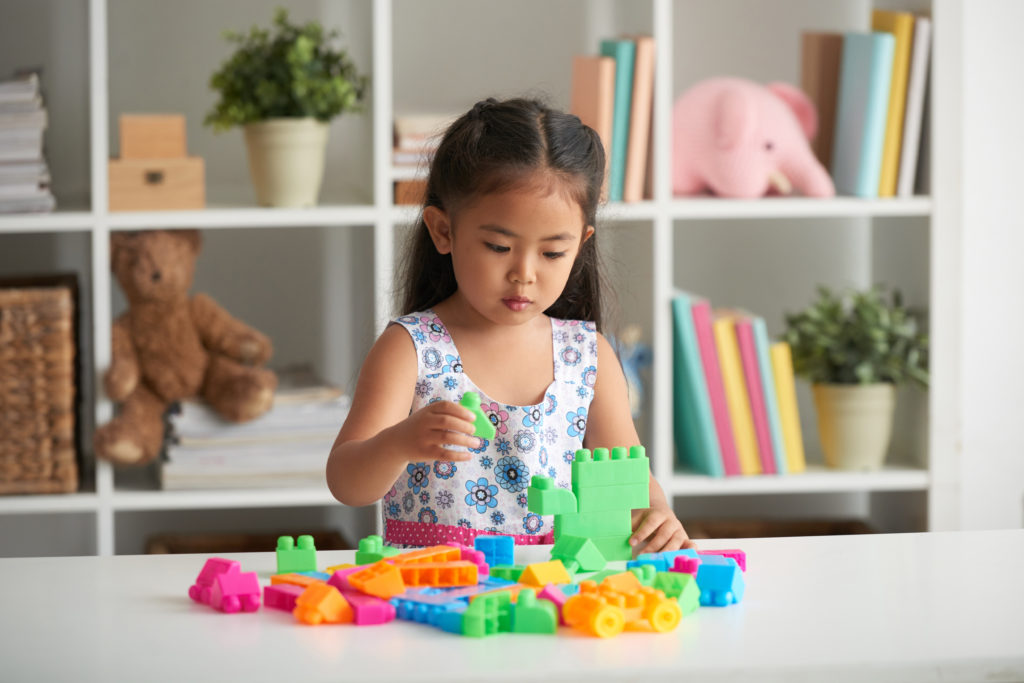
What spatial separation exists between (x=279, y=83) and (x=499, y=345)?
0.81 metres

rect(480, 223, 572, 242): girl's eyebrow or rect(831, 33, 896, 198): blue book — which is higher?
rect(831, 33, 896, 198): blue book

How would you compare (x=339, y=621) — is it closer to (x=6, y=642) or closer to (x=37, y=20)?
(x=6, y=642)

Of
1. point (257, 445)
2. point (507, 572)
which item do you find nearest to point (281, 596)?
point (507, 572)

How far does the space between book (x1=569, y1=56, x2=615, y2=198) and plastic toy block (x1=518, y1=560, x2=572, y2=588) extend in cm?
108

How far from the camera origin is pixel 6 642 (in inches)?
29.5

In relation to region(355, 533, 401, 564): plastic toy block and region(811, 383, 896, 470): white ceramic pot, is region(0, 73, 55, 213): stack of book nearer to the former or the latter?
region(355, 533, 401, 564): plastic toy block

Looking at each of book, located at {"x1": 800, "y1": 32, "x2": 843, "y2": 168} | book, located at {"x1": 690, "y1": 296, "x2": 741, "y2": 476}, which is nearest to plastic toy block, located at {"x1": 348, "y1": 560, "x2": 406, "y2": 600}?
book, located at {"x1": 690, "y1": 296, "x2": 741, "y2": 476}

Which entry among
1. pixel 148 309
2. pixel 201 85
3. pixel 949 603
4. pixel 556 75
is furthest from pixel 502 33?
pixel 949 603

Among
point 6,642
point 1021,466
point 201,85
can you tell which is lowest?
point 1021,466

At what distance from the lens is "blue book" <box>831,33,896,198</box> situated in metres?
1.91

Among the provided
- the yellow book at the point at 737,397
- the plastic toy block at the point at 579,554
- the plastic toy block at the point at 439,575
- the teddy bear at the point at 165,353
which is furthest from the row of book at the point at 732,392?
the plastic toy block at the point at 439,575

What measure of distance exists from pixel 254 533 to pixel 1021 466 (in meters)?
1.35

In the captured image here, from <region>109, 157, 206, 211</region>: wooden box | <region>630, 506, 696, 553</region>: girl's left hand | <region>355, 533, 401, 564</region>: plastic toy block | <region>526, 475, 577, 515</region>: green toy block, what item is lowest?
<region>630, 506, 696, 553</region>: girl's left hand

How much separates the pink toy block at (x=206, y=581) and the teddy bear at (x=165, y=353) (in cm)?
101
